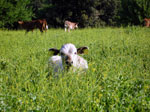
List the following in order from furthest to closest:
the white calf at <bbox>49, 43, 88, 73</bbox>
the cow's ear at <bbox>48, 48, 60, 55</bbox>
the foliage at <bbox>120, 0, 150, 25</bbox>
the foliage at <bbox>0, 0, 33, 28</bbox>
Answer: the foliage at <bbox>120, 0, 150, 25</bbox>, the foliage at <bbox>0, 0, 33, 28</bbox>, the cow's ear at <bbox>48, 48, 60, 55</bbox>, the white calf at <bbox>49, 43, 88, 73</bbox>

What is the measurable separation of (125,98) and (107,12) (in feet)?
105

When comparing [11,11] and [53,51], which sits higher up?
[53,51]

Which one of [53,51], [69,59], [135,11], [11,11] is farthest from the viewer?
[135,11]

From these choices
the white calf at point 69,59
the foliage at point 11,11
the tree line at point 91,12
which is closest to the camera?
the white calf at point 69,59

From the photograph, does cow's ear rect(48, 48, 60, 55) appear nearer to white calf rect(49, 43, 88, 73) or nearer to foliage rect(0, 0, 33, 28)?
white calf rect(49, 43, 88, 73)

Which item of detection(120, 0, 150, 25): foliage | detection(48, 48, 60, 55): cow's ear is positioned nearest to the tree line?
detection(120, 0, 150, 25): foliage

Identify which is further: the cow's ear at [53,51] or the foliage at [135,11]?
the foliage at [135,11]

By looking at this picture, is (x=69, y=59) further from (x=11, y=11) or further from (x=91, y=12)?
(x=91, y=12)

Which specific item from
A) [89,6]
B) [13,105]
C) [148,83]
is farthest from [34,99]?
[89,6]

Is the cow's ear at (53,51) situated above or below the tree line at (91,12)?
above

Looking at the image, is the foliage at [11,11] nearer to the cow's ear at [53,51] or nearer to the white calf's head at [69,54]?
the cow's ear at [53,51]

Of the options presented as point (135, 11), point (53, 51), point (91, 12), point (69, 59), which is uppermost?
point (69, 59)

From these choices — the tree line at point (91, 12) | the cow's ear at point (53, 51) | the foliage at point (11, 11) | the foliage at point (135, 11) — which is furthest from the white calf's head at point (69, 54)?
the foliage at point (135, 11)

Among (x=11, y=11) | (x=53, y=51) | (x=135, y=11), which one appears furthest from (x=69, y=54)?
(x=135, y=11)
